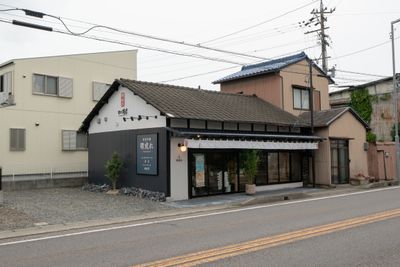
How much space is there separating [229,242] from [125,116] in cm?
1259

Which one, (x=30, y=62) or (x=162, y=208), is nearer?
(x=162, y=208)

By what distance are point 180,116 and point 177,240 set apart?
8.75m

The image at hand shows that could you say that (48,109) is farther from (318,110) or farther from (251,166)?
(318,110)

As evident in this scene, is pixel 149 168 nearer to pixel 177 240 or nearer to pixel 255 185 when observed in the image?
pixel 255 185

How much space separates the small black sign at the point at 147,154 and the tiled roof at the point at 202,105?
1.61 metres

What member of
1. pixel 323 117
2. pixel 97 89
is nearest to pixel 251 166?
pixel 323 117

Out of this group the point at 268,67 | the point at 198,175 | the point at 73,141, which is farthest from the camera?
the point at 268,67

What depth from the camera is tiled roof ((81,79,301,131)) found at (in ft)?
61.4

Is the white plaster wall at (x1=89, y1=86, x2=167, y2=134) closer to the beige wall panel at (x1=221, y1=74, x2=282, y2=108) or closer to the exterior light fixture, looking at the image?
the exterior light fixture

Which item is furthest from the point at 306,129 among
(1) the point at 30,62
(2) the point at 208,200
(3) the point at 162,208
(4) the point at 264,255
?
(4) the point at 264,255

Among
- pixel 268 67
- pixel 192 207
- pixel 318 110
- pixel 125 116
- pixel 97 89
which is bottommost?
pixel 192 207

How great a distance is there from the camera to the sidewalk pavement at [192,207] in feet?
38.2

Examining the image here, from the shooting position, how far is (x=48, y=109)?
24266 mm

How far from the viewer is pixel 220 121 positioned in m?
19.4
